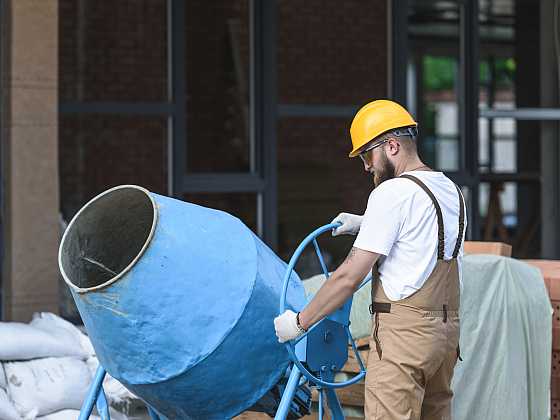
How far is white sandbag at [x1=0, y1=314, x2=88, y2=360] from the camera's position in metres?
5.88

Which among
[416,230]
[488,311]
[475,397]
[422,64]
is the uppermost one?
[422,64]

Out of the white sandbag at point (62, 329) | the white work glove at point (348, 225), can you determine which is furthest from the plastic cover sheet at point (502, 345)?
the white sandbag at point (62, 329)

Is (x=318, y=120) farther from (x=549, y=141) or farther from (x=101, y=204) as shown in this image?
(x=101, y=204)

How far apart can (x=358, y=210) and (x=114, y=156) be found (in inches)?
111

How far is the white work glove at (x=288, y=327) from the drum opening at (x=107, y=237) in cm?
59

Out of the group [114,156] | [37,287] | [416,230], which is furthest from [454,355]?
[114,156]

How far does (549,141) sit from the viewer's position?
37.3 ft

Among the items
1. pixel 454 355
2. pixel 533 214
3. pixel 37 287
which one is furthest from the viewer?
pixel 533 214

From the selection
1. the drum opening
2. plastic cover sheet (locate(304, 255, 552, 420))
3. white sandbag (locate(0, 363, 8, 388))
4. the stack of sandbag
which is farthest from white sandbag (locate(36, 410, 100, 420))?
the drum opening

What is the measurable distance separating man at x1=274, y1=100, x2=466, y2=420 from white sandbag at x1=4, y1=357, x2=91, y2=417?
226cm

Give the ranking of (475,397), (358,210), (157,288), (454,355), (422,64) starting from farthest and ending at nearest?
(422,64) < (358,210) < (475,397) < (454,355) < (157,288)

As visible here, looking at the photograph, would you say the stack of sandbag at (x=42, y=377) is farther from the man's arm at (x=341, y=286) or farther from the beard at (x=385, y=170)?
the beard at (x=385, y=170)

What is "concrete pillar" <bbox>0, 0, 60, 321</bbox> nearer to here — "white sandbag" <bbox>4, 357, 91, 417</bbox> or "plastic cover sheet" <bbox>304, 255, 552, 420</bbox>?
"white sandbag" <bbox>4, 357, 91, 417</bbox>

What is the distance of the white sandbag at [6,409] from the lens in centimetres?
560
